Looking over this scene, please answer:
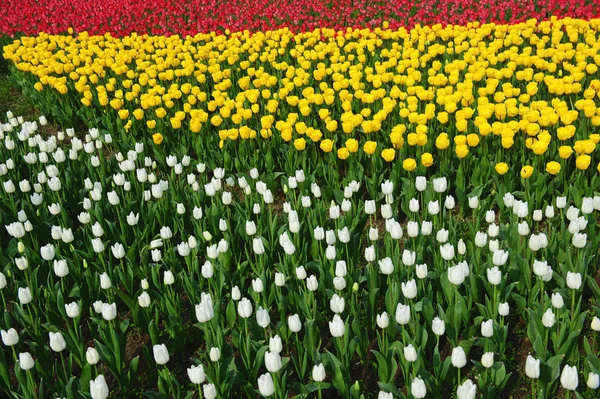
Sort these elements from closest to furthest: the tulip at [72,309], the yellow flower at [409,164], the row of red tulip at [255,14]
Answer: the tulip at [72,309], the yellow flower at [409,164], the row of red tulip at [255,14]

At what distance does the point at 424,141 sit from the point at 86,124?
14.8ft

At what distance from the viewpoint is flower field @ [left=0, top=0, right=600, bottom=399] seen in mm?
3357

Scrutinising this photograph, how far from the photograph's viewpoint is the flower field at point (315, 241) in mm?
3357

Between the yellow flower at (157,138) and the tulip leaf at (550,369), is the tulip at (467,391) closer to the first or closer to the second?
the tulip leaf at (550,369)

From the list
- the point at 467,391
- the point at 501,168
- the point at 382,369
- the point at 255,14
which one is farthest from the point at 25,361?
the point at 255,14

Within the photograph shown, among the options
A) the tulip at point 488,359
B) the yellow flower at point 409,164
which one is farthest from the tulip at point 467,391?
the yellow flower at point 409,164

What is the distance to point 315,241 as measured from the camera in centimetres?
446

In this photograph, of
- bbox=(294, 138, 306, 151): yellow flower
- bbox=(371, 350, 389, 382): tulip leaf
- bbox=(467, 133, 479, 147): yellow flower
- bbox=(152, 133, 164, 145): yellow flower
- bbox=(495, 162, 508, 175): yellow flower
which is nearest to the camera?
bbox=(371, 350, 389, 382): tulip leaf

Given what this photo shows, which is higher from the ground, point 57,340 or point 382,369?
point 57,340

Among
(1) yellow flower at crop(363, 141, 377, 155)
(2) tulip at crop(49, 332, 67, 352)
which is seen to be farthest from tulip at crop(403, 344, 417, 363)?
(1) yellow flower at crop(363, 141, 377, 155)

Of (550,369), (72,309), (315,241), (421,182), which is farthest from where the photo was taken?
(421,182)

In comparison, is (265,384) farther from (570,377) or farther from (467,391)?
(570,377)

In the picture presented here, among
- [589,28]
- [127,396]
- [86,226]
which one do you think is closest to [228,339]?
[127,396]

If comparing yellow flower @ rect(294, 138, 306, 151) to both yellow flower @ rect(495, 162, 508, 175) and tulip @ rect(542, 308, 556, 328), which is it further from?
tulip @ rect(542, 308, 556, 328)
